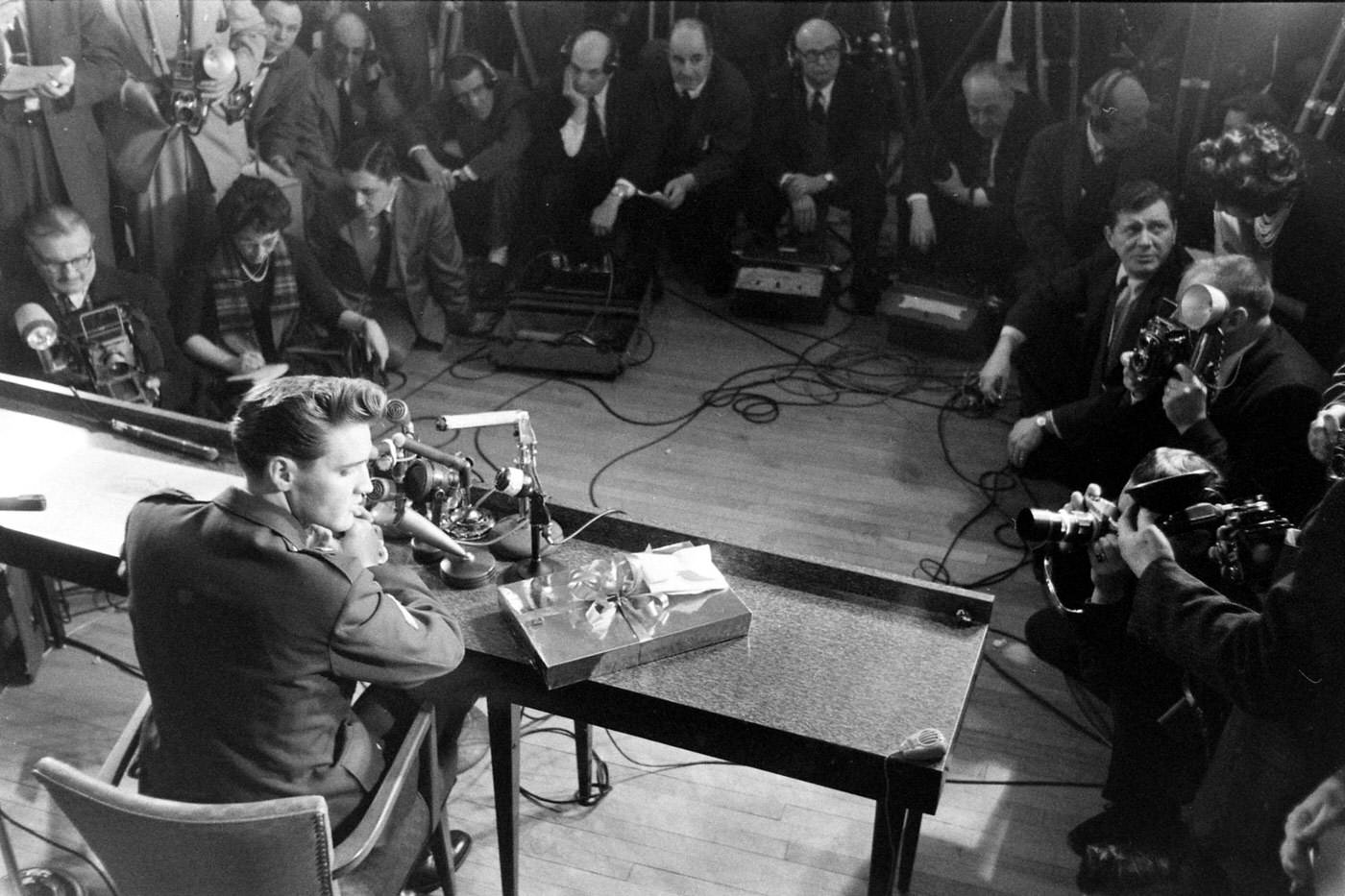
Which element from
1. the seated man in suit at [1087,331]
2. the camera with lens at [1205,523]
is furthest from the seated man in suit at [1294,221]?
the camera with lens at [1205,523]

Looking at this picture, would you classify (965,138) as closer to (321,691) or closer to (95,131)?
(95,131)

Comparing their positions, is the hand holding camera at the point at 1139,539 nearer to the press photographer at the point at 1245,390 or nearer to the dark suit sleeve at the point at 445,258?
the press photographer at the point at 1245,390

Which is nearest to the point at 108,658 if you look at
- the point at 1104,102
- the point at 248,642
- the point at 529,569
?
the point at 529,569

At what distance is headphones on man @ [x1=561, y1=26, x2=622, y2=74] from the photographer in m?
5.41

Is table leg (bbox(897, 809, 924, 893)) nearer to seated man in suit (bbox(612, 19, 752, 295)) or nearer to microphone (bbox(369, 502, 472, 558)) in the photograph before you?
microphone (bbox(369, 502, 472, 558))

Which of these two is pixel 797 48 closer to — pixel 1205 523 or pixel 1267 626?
pixel 1205 523

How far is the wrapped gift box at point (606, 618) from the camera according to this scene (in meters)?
1.99

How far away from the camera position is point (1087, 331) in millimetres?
3930

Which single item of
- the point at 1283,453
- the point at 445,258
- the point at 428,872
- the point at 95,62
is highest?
the point at 95,62

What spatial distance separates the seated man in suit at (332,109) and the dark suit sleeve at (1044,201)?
2.78 metres

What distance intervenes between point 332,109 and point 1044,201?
300cm

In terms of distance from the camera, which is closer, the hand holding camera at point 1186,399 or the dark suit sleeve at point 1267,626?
the dark suit sleeve at point 1267,626

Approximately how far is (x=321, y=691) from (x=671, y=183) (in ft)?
13.3

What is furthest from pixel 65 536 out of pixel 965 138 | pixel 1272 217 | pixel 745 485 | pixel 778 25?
pixel 778 25
